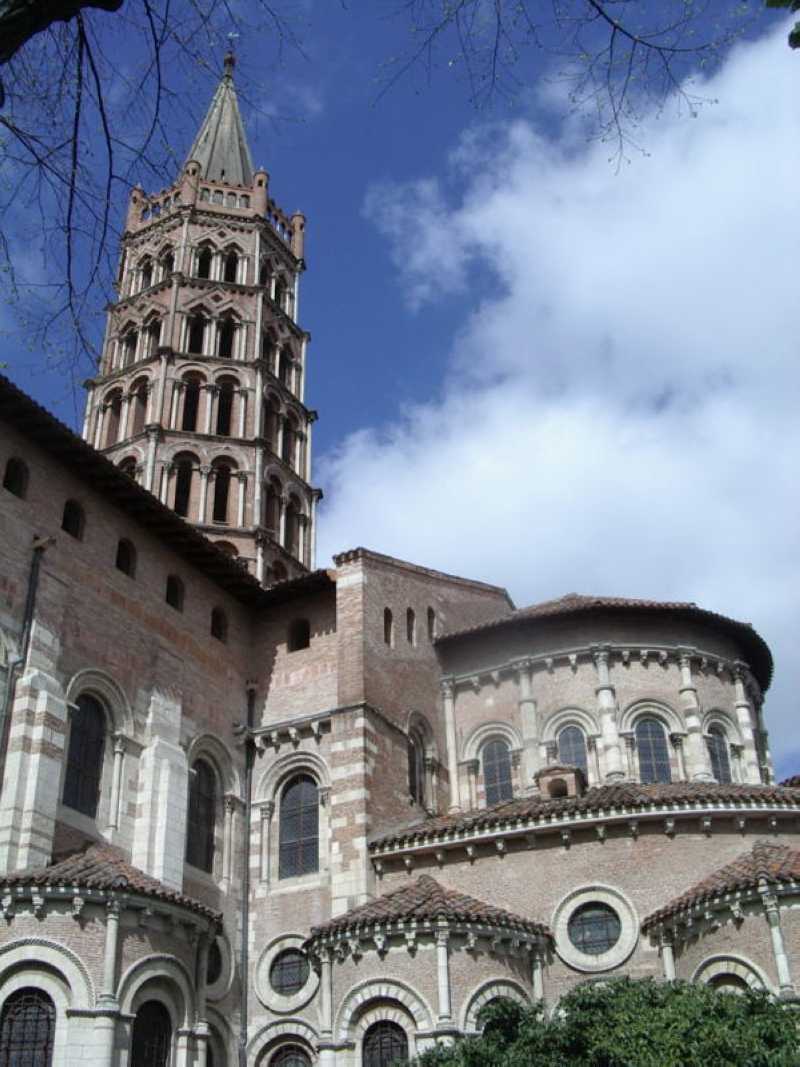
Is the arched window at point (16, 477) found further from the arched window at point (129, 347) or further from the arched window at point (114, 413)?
the arched window at point (129, 347)

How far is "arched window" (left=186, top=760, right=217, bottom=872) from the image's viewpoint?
24000mm

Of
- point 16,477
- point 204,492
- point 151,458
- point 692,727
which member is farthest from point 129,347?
point 692,727

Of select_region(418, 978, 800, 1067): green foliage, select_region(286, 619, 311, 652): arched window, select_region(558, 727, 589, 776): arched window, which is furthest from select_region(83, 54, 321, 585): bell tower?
select_region(418, 978, 800, 1067): green foliage

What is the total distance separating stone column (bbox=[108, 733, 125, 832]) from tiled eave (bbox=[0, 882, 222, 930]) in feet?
8.70

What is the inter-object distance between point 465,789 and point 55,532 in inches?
438

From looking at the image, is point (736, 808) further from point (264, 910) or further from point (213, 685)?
point (213, 685)

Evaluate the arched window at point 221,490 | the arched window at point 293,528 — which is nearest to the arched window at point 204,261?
the arched window at point 221,490

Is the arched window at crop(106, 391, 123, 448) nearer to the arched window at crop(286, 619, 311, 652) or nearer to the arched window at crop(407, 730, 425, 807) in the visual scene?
the arched window at crop(286, 619, 311, 652)

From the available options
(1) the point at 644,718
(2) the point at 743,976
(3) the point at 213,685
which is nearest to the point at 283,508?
(3) the point at 213,685

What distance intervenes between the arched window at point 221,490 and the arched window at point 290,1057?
19.0 meters

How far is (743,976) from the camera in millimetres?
18938

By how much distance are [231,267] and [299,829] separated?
25377mm

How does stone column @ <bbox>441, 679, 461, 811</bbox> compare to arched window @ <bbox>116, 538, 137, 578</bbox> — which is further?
stone column @ <bbox>441, 679, 461, 811</bbox>

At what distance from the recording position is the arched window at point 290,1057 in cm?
2258
